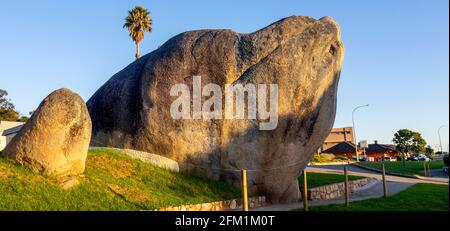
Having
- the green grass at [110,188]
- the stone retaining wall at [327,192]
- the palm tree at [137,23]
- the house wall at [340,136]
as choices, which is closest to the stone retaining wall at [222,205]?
the green grass at [110,188]

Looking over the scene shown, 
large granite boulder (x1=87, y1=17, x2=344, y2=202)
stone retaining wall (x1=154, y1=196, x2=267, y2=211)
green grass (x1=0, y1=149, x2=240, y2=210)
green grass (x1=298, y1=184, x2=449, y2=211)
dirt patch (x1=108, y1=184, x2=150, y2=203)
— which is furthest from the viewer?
large granite boulder (x1=87, y1=17, x2=344, y2=202)

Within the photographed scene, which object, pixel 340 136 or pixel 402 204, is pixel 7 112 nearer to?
pixel 402 204

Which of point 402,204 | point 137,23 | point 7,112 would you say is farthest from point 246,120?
point 7,112

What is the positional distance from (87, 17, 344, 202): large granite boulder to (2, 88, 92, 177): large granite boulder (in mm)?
4766

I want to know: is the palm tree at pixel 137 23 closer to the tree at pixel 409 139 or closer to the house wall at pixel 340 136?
the tree at pixel 409 139

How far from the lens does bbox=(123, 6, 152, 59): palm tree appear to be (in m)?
43.1

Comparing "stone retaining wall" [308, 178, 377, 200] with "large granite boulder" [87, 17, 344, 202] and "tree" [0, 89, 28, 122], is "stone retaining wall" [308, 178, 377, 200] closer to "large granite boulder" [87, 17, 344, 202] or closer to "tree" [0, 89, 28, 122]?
"large granite boulder" [87, 17, 344, 202]

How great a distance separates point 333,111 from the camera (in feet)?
58.4

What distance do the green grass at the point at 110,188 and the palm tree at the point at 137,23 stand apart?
95.9ft

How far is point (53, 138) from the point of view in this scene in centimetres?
1155

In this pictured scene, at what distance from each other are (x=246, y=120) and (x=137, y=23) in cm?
3011

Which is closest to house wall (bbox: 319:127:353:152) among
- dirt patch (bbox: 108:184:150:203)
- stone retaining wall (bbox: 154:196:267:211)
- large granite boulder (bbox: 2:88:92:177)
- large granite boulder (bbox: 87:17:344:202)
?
large granite boulder (bbox: 87:17:344:202)

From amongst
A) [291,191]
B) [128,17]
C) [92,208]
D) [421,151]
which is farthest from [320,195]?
[421,151]

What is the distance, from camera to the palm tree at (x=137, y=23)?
43.1m
